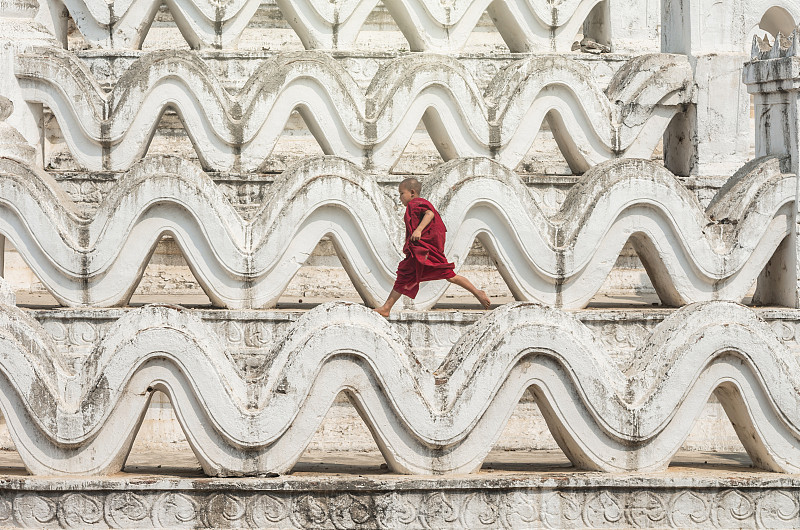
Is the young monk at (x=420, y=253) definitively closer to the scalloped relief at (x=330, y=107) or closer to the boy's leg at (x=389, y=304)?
the boy's leg at (x=389, y=304)

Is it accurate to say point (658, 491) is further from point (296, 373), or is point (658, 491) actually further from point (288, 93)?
point (288, 93)

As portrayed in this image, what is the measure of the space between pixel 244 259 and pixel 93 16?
2.79 meters

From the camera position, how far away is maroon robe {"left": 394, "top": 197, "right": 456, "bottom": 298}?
7.17m

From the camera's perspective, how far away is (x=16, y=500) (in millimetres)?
5680

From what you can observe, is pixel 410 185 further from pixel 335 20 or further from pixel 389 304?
pixel 335 20

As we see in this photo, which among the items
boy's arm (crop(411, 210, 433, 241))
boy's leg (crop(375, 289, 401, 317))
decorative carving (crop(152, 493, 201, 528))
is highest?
boy's arm (crop(411, 210, 433, 241))

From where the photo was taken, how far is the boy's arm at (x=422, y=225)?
7.11 metres

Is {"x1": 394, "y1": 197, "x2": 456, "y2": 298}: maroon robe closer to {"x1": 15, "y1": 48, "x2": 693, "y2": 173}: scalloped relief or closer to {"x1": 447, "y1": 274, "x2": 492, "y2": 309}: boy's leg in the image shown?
{"x1": 447, "y1": 274, "x2": 492, "y2": 309}: boy's leg

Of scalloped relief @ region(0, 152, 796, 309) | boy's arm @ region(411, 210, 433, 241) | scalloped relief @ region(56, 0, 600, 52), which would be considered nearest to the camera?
boy's arm @ region(411, 210, 433, 241)

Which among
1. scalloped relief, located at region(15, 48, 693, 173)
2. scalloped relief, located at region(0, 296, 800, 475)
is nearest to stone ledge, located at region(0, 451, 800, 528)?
scalloped relief, located at region(0, 296, 800, 475)

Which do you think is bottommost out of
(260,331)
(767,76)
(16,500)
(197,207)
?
(16,500)

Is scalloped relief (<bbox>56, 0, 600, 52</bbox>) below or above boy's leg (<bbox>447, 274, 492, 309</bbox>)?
above

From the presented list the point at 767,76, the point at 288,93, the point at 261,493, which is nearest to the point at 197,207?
the point at 288,93

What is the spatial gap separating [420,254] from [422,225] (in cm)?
16
